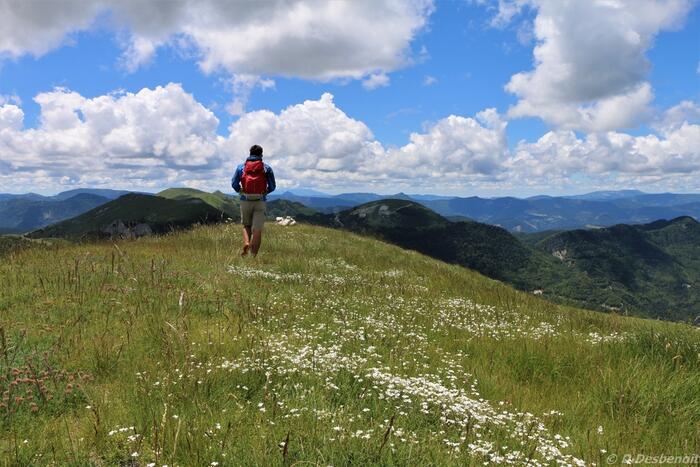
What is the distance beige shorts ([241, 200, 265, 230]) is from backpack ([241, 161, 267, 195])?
1.31ft

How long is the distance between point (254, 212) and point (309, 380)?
10798 millimetres

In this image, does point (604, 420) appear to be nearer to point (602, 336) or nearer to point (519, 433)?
point (519, 433)

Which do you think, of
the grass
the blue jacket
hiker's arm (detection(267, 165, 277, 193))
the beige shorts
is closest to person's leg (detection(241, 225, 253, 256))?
the beige shorts

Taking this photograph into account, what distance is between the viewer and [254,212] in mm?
15414

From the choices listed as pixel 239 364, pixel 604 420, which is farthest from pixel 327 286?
pixel 604 420

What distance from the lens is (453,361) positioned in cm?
658

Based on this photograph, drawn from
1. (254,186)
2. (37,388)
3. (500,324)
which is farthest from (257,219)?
(37,388)

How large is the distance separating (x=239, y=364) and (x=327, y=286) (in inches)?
250

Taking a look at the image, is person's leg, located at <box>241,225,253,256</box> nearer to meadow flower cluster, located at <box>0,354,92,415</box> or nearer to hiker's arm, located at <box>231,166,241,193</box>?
hiker's arm, located at <box>231,166,241,193</box>

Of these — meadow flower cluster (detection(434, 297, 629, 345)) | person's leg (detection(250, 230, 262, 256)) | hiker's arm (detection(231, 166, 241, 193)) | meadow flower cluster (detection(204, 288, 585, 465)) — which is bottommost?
meadow flower cluster (detection(434, 297, 629, 345))

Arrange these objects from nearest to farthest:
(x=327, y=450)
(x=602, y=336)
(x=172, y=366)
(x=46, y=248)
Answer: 1. (x=327, y=450)
2. (x=172, y=366)
3. (x=602, y=336)
4. (x=46, y=248)

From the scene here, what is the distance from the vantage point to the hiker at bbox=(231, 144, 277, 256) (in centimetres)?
1509

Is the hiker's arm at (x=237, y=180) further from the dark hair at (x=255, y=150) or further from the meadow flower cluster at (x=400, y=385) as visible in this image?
the meadow flower cluster at (x=400, y=385)

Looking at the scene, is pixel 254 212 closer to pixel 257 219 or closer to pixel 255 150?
pixel 257 219
